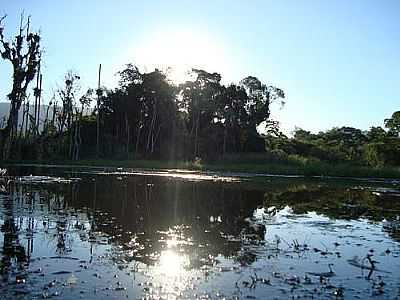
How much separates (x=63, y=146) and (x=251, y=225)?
147 feet

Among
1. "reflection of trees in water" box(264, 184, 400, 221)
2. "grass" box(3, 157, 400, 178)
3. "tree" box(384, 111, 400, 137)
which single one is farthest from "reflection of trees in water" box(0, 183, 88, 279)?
"tree" box(384, 111, 400, 137)

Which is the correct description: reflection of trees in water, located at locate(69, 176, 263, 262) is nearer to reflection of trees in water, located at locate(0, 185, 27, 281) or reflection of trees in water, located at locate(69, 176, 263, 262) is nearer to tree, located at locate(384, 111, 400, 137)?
reflection of trees in water, located at locate(0, 185, 27, 281)

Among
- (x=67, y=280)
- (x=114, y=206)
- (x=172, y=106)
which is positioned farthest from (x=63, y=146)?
(x=67, y=280)

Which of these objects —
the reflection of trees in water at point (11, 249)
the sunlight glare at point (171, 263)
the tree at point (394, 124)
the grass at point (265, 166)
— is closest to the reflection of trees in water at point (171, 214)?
the sunlight glare at point (171, 263)

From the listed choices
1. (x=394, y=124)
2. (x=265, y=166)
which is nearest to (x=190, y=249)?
(x=265, y=166)

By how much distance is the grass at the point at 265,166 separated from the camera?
139ft

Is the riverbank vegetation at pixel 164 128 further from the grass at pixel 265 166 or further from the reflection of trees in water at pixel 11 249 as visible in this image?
the reflection of trees in water at pixel 11 249

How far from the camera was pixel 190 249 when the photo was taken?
33.5 ft

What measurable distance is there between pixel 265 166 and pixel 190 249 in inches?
1437

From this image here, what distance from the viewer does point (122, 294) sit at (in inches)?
269

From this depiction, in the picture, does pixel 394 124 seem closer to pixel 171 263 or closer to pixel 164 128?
pixel 164 128

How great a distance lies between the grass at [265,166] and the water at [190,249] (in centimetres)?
2339

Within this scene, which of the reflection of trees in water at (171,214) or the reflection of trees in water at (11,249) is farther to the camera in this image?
the reflection of trees in water at (171,214)

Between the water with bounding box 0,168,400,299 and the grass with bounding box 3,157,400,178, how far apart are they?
76.7ft
